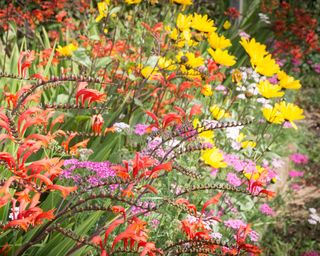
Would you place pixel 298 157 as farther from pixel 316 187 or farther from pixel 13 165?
pixel 13 165

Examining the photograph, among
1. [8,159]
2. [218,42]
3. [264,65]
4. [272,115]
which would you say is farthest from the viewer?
[218,42]

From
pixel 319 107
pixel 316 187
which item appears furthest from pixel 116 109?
pixel 319 107

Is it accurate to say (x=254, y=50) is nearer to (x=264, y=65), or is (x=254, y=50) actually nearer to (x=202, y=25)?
(x=264, y=65)

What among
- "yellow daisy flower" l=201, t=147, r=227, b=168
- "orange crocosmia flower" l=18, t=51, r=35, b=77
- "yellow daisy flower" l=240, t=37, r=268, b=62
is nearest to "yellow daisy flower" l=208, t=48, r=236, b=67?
"yellow daisy flower" l=240, t=37, r=268, b=62

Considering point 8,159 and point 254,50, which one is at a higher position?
point 8,159

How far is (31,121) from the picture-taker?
1610 mm

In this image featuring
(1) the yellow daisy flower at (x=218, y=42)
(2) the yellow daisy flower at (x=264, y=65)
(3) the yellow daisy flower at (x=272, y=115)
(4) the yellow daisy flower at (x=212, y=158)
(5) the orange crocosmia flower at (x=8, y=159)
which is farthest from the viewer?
(1) the yellow daisy flower at (x=218, y=42)

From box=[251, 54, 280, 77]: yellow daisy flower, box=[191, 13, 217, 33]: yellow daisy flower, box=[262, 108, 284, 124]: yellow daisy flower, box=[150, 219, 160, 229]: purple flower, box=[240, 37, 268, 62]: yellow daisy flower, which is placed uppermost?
box=[191, 13, 217, 33]: yellow daisy flower

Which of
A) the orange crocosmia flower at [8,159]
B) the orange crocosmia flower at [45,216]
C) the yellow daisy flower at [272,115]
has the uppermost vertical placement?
the orange crocosmia flower at [8,159]

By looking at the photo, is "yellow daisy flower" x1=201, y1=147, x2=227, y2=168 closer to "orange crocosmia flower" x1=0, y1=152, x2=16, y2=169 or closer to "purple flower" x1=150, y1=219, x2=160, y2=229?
"purple flower" x1=150, y1=219, x2=160, y2=229

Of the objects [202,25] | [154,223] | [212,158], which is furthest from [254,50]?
[154,223]

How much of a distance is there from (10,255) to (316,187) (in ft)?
10.4

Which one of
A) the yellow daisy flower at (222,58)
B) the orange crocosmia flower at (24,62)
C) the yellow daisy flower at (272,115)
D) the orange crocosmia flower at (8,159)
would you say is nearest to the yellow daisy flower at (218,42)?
the yellow daisy flower at (222,58)

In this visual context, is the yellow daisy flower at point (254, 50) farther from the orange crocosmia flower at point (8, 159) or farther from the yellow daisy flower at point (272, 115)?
the orange crocosmia flower at point (8, 159)
